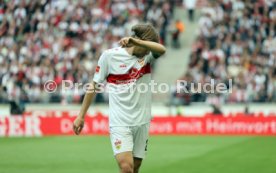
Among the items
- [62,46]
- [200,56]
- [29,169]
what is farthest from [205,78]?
[29,169]

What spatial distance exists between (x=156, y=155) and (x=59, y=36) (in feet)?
53.4

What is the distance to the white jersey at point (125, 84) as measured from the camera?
28.3 ft

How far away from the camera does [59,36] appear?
32.9 meters

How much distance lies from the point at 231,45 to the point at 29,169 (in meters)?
16.7

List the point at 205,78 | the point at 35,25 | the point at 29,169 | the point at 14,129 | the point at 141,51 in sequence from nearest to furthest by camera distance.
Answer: the point at 141,51
the point at 29,169
the point at 14,129
the point at 205,78
the point at 35,25

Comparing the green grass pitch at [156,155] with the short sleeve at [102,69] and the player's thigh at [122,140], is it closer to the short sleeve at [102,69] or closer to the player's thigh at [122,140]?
the player's thigh at [122,140]

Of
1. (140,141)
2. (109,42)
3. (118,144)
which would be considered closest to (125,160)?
(118,144)

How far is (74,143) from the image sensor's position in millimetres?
21906

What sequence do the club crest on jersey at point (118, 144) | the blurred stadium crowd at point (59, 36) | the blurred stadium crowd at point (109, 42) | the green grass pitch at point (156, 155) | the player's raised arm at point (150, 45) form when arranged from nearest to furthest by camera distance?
the player's raised arm at point (150, 45)
the club crest on jersey at point (118, 144)
the green grass pitch at point (156, 155)
the blurred stadium crowd at point (109, 42)
the blurred stadium crowd at point (59, 36)

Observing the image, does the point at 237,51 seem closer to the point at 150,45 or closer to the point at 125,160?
the point at 150,45

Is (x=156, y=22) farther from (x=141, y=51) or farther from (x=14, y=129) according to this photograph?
(x=141, y=51)

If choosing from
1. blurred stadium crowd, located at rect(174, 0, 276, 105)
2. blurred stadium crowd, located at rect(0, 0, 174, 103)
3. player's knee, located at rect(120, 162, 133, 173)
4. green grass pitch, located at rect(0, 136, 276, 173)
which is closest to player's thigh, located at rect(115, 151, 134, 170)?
player's knee, located at rect(120, 162, 133, 173)

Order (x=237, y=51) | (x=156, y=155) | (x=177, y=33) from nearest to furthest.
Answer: (x=156, y=155)
(x=237, y=51)
(x=177, y=33)

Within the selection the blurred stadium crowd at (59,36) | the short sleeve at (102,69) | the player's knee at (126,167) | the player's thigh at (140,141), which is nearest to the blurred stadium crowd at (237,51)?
the blurred stadium crowd at (59,36)
